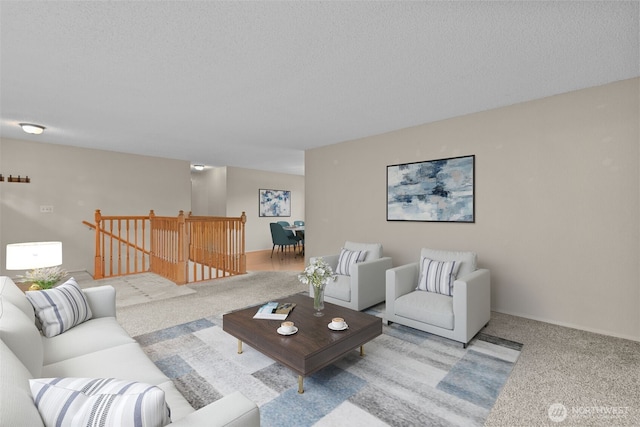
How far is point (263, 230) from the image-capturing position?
8938 millimetres

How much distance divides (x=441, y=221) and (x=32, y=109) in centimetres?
532

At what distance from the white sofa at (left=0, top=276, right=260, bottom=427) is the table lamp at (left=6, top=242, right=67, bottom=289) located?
0.32 metres

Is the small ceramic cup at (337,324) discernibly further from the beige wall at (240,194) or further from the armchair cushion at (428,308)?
the beige wall at (240,194)

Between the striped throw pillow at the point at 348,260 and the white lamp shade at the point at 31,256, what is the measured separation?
9.72 feet

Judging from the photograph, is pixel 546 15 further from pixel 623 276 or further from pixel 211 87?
pixel 211 87

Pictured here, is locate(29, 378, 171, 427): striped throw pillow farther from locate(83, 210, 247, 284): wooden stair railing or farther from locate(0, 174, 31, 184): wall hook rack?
locate(0, 174, 31, 184): wall hook rack

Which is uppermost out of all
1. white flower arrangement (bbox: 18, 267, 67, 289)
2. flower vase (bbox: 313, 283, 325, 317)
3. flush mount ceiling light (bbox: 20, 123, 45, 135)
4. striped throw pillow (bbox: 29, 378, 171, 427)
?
flush mount ceiling light (bbox: 20, 123, 45, 135)

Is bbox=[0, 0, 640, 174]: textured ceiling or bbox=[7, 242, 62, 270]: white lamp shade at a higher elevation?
bbox=[0, 0, 640, 174]: textured ceiling

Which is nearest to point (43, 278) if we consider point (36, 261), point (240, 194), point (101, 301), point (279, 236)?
point (36, 261)

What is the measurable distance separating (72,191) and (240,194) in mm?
3713

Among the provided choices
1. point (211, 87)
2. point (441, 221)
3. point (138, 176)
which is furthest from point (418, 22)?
point (138, 176)

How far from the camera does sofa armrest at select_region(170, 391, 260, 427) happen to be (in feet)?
3.12

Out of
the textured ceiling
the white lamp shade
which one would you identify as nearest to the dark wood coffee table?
the white lamp shade

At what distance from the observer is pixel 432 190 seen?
4.01 meters
